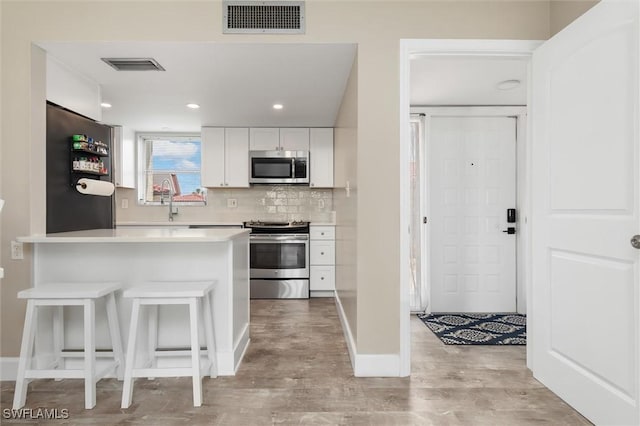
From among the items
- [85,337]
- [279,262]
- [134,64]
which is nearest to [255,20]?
[134,64]

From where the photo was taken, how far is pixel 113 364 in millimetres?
2168

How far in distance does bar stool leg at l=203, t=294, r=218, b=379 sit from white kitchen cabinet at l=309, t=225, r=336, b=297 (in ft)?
7.42

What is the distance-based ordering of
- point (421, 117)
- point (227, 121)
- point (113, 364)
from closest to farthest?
point (113, 364) < point (421, 117) < point (227, 121)

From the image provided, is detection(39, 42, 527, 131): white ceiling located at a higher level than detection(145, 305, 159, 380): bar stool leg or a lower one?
higher

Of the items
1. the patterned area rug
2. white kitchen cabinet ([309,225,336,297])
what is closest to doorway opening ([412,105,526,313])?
the patterned area rug

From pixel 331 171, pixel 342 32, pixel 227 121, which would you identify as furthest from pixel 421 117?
pixel 227 121

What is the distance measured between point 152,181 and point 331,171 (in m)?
2.52

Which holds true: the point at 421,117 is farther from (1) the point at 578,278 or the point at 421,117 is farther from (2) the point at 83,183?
(2) the point at 83,183

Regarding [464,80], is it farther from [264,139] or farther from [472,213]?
[264,139]

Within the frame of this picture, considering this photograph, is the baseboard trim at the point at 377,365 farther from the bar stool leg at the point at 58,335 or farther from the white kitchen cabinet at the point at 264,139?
the white kitchen cabinet at the point at 264,139

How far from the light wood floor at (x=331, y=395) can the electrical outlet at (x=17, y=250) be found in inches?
29.9

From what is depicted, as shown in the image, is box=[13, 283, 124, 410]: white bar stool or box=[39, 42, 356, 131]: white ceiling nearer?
box=[13, 283, 124, 410]: white bar stool

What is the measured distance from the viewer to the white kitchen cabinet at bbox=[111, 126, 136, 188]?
464 cm

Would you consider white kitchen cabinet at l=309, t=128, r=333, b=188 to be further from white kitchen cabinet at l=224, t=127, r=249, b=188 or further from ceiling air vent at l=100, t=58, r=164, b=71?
ceiling air vent at l=100, t=58, r=164, b=71
